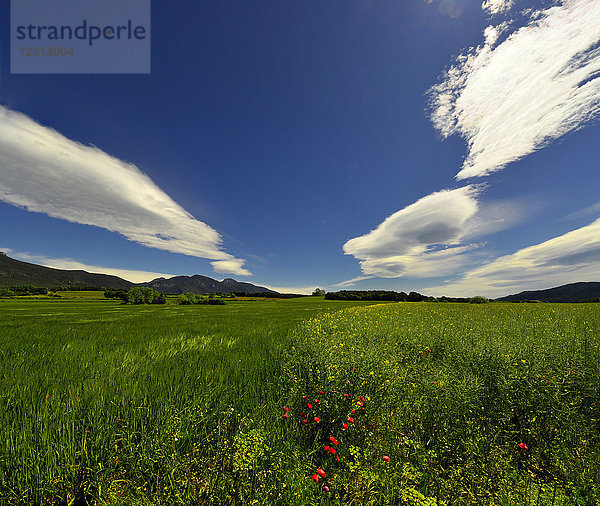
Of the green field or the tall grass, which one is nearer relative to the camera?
the green field

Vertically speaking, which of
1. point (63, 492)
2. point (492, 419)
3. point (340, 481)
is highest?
point (63, 492)

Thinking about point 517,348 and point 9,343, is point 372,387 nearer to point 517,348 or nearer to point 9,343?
point 517,348

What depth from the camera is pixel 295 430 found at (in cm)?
365

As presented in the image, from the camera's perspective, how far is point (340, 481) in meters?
2.67

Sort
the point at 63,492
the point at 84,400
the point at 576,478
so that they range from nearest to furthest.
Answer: the point at 63,492 → the point at 576,478 → the point at 84,400

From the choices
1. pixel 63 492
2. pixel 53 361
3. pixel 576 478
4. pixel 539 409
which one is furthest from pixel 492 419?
pixel 53 361

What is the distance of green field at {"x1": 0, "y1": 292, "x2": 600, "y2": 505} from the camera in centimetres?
255

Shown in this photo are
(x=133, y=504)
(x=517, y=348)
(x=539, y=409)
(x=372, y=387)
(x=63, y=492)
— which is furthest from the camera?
(x=517, y=348)

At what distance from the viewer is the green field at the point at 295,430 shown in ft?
8.36

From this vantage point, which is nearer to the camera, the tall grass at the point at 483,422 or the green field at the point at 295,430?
the green field at the point at 295,430

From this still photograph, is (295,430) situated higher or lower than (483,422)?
higher

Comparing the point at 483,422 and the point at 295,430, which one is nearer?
the point at 295,430

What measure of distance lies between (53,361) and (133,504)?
589 cm

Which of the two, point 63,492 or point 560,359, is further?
point 560,359
